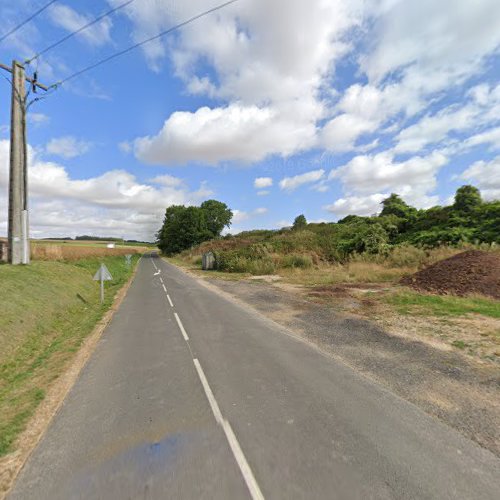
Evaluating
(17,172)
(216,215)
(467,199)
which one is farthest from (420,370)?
(216,215)

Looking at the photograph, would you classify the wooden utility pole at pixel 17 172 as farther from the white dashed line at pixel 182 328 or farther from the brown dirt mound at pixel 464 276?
the brown dirt mound at pixel 464 276

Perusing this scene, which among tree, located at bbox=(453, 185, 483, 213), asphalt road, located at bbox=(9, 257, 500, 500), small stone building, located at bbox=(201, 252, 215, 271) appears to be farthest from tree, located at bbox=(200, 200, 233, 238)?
asphalt road, located at bbox=(9, 257, 500, 500)

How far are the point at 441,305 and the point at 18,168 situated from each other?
1968cm

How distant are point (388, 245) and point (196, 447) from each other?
25073 mm

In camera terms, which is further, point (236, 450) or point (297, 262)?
point (297, 262)

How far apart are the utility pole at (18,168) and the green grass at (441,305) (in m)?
17.2

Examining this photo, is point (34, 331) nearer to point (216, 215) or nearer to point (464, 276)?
point (464, 276)

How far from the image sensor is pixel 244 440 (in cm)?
380

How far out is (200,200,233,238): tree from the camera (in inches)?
3535

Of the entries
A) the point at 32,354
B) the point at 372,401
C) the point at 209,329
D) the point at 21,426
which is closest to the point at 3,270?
the point at 32,354

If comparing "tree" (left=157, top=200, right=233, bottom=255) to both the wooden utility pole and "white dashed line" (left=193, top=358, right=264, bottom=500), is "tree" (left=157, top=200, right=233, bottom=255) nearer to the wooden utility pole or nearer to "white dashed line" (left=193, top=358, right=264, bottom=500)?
the wooden utility pole

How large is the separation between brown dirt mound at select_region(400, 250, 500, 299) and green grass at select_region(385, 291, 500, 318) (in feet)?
3.13

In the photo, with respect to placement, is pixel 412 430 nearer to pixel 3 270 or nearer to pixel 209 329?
pixel 209 329

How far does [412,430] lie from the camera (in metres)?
4.00
